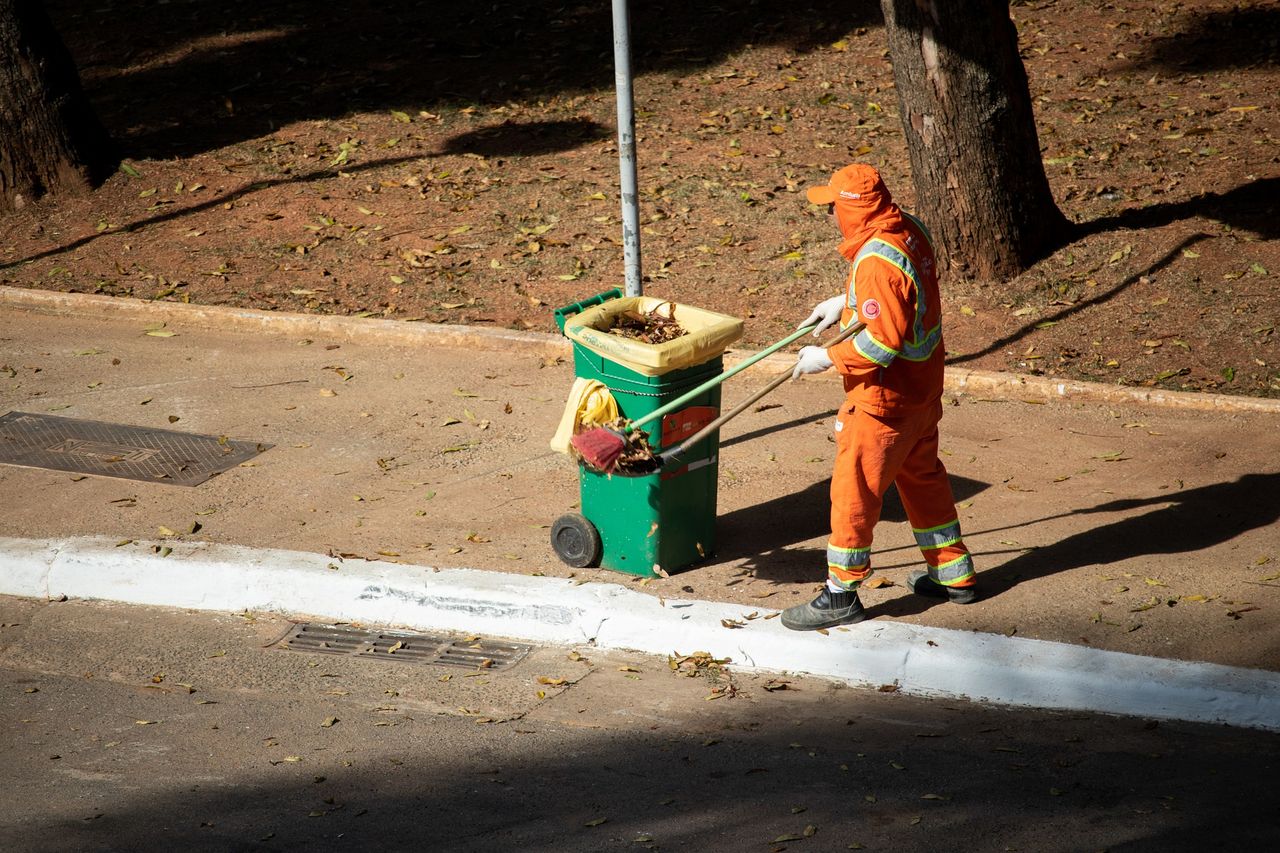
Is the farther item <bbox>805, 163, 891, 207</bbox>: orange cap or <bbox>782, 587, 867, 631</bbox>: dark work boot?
<bbox>782, 587, 867, 631</bbox>: dark work boot

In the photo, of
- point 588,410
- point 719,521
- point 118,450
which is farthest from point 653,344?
point 118,450

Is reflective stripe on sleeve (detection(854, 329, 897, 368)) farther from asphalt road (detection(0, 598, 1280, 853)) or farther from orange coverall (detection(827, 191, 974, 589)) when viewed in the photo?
asphalt road (detection(0, 598, 1280, 853))

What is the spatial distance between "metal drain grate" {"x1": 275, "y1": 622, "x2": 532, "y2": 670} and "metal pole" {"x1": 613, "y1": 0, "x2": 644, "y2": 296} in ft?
6.18

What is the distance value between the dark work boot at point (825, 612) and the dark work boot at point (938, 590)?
1.42ft

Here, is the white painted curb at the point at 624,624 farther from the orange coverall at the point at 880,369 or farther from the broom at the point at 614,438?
the broom at the point at 614,438

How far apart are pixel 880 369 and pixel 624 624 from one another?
4.91 ft

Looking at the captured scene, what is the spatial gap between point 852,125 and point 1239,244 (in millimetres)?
3958

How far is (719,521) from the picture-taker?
654 cm

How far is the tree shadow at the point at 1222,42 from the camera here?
11984mm

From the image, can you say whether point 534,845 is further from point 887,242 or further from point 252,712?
point 887,242

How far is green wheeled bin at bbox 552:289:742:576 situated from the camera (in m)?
5.59

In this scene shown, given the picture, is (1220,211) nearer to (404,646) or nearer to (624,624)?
(624,624)

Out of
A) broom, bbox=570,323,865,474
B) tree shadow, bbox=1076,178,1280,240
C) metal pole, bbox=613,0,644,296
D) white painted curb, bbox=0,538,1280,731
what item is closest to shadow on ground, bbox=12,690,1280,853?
white painted curb, bbox=0,538,1280,731

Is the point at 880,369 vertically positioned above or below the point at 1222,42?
above
